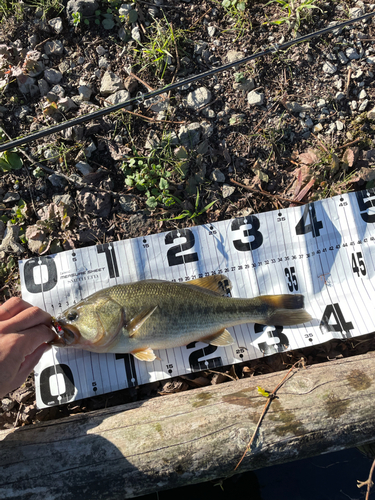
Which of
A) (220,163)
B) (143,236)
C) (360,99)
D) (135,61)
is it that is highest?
(135,61)

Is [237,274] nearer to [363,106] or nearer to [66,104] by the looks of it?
[363,106]

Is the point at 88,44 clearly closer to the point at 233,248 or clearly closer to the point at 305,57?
the point at 305,57

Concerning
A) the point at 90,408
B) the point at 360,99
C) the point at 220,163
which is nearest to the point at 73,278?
the point at 90,408

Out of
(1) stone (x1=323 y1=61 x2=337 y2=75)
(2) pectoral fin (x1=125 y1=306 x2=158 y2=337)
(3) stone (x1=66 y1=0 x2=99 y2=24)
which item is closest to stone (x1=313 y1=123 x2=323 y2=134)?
(1) stone (x1=323 y1=61 x2=337 y2=75)

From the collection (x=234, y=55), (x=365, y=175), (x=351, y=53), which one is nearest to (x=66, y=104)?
(x=234, y=55)

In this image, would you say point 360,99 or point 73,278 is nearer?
point 73,278

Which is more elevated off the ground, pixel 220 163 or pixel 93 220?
pixel 220 163

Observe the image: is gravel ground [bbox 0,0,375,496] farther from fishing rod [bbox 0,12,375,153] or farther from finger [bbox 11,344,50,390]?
finger [bbox 11,344,50,390]
